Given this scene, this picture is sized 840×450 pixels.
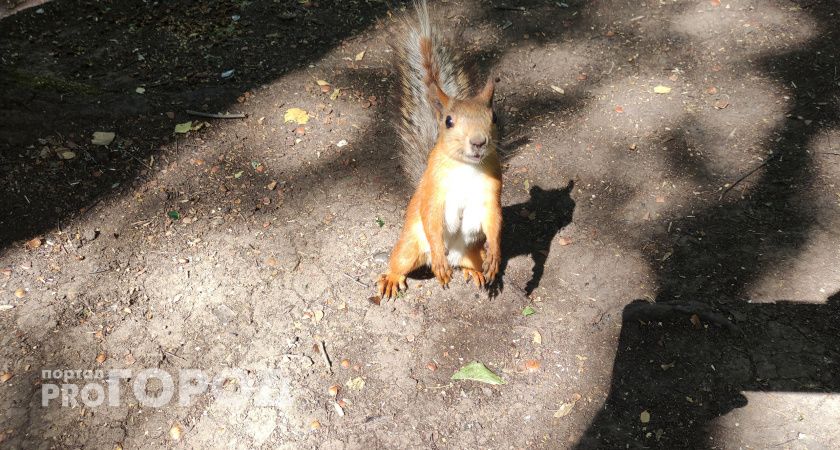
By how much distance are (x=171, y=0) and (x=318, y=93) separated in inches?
57.9

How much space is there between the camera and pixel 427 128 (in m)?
2.73

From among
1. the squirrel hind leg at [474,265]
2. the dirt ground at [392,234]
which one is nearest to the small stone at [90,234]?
the dirt ground at [392,234]

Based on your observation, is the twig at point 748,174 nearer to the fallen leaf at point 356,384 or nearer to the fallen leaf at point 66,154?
the fallen leaf at point 356,384

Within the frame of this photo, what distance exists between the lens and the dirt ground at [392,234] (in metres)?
2.24

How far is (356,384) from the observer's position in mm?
2355

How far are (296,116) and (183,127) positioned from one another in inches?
25.4

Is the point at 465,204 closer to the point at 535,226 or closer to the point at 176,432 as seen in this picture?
the point at 535,226

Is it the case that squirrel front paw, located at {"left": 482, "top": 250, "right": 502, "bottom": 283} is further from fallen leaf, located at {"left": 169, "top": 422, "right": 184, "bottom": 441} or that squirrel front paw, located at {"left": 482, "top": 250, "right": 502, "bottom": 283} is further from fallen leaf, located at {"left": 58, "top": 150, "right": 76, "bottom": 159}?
fallen leaf, located at {"left": 58, "top": 150, "right": 76, "bottom": 159}

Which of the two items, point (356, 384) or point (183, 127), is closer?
point (356, 384)

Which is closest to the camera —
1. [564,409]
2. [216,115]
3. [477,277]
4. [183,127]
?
[564,409]

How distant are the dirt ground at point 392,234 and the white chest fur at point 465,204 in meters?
0.38

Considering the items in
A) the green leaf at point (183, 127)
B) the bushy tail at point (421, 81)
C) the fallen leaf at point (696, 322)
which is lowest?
the fallen leaf at point (696, 322)

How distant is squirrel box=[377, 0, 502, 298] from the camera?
7.30 ft

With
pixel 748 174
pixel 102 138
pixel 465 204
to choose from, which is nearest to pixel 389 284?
pixel 465 204
